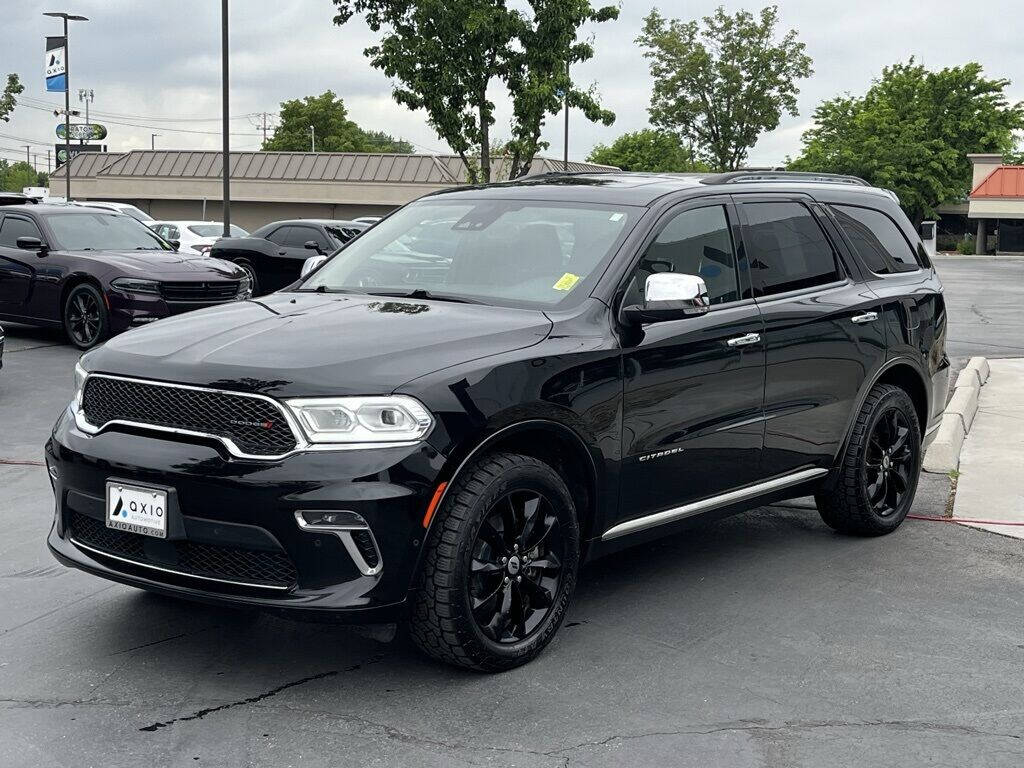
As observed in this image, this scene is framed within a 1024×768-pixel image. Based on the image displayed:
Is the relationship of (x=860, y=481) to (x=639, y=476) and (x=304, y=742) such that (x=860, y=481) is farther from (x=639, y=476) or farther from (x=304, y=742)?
(x=304, y=742)

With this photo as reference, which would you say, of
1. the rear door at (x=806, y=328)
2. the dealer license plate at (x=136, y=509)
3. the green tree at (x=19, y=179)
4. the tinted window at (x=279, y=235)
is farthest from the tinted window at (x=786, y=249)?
the green tree at (x=19, y=179)

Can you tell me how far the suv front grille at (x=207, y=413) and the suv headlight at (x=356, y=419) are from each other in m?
0.08

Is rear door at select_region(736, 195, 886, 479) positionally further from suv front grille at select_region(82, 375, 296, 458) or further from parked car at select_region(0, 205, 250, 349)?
parked car at select_region(0, 205, 250, 349)

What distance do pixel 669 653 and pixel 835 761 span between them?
1023 mm

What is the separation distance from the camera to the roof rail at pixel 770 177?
19.5 ft

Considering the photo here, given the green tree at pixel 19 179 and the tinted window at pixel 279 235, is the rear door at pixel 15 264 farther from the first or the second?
the green tree at pixel 19 179

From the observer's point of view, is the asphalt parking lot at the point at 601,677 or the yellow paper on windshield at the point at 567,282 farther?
the yellow paper on windshield at the point at 567,282

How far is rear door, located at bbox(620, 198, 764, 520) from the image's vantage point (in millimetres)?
5000

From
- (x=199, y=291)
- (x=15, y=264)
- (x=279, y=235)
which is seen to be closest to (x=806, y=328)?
(x=199, y=291)

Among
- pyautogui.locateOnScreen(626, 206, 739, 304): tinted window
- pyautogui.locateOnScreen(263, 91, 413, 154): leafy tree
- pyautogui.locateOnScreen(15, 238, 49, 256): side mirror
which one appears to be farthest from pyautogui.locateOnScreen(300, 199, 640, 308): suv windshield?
pyautogui.locateOnScreen(263, 91, 413, 154): leafy tree

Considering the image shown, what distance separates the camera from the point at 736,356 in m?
5.47

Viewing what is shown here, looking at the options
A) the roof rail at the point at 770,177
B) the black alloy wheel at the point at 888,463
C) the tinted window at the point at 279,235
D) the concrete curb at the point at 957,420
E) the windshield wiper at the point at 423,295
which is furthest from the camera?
the tinted window at the point at 279,235

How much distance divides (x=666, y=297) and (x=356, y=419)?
4.63 ft

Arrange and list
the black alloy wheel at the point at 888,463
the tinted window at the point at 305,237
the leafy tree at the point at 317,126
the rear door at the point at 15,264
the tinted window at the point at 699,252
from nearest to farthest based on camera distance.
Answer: the tinted window at the point at 699,252 < the black alloy wheel at the point at 888,463 < the rear door at the point at 15,264 < the tinted window at the point at 305,237 < the leafy tree at the point at 317,126
